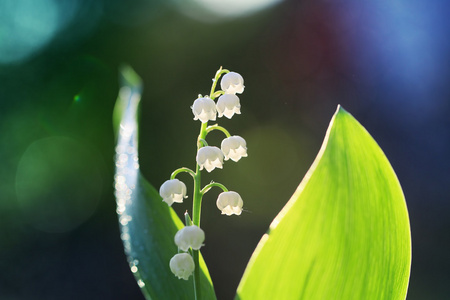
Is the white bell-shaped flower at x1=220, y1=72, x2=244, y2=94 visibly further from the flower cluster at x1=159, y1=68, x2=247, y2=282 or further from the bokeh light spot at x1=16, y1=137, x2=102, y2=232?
the bokeh light spot at x1=16, y1=137, x2=102, y2=232

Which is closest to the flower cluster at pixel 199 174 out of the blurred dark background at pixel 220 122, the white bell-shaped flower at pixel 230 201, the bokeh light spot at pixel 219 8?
the white bell-shaped flower at pixel 230 201

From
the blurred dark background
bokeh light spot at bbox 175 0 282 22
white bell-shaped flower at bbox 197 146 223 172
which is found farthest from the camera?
bokeh light spot at bbox 175 0 282 22

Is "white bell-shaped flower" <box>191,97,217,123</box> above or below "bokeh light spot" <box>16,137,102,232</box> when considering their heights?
below

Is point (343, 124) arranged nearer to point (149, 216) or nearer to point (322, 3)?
point (149, 216)

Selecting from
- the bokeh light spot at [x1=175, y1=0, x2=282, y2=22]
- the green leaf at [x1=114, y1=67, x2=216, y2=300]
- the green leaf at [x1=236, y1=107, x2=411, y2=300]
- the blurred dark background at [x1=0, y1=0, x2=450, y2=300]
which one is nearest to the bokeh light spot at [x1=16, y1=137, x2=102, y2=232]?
the blurred dark background at [x1=0, y1=0, x2=450, y2=300]

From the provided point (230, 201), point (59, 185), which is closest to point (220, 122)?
point (59, 185)

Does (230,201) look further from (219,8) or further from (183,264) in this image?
(219,8)

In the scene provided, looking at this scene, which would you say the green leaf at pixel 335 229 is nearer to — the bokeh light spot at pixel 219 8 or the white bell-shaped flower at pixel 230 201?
the white bell-shaped flower at pixel 230 201
